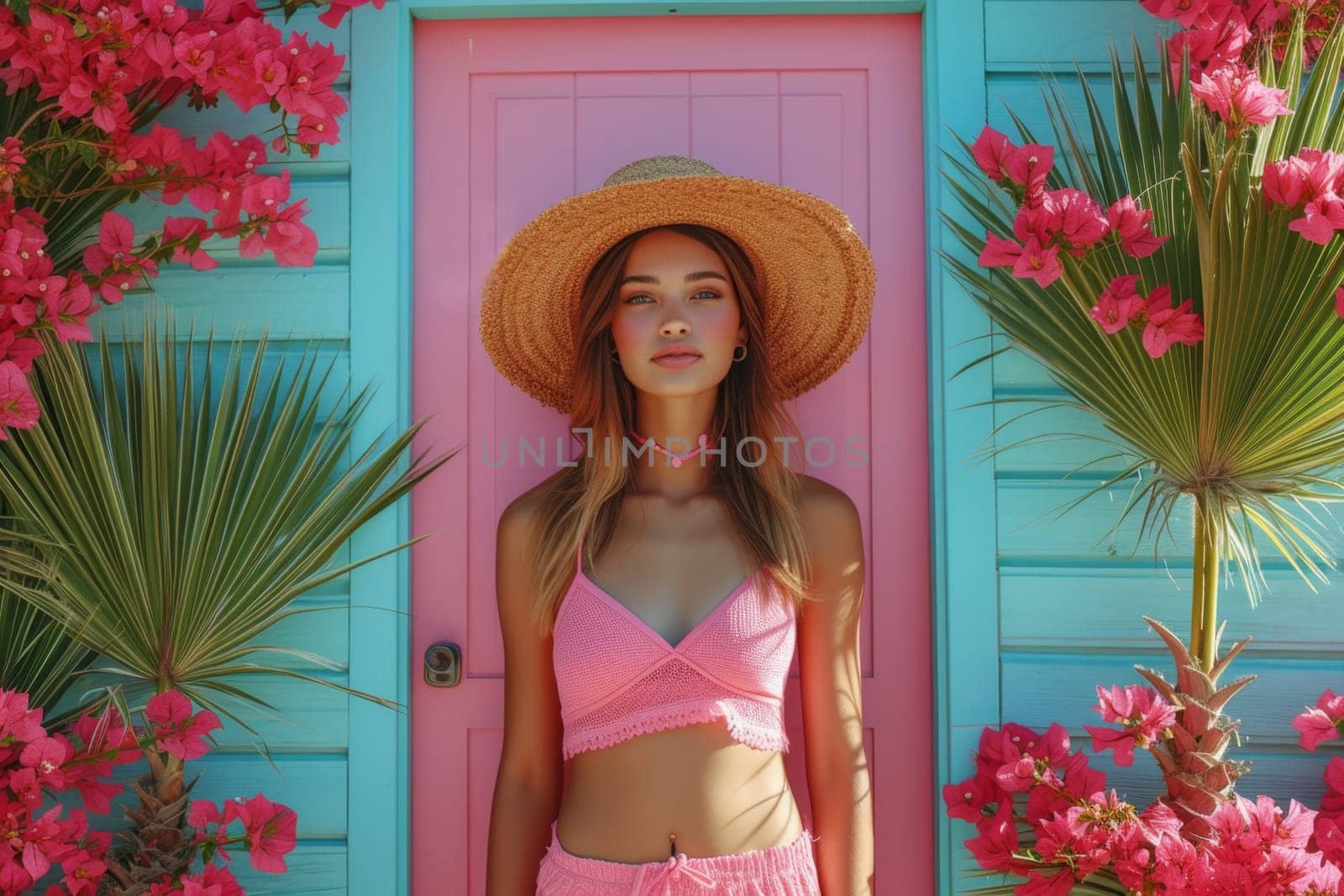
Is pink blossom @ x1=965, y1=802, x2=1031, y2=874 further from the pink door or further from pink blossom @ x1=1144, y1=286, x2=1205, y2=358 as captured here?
pink blossom @ x1=1144, y1=286, x2=1205, y2=358

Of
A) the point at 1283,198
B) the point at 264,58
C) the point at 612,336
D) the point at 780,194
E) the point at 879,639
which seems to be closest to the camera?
the point at 1283,198

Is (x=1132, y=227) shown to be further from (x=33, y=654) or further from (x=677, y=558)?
(x=33, y=654)

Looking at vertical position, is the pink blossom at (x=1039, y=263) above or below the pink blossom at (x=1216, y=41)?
below

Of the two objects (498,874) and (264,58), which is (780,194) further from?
(498,874)

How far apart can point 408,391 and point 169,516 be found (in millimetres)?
553

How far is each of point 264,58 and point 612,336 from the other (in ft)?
2.67

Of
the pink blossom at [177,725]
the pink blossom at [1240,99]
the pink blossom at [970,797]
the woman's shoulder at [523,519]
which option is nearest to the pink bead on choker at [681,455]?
the woman's shoulder at [523,519]

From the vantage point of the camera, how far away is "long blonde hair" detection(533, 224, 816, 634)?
2.15 metres

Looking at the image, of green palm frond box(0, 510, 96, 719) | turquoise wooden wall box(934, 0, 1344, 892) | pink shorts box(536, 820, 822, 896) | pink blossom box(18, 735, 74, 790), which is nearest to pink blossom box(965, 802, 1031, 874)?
turquoise wooden wall box(934, 0, 1344, 892)

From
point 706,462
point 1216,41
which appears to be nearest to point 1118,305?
point 1216,41

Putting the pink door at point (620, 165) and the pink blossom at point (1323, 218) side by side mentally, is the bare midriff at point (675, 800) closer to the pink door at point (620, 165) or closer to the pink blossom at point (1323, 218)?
the pink door at point (620, 165)

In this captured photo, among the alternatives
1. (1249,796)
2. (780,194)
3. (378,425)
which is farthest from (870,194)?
(1249,796)

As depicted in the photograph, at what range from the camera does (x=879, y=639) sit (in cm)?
244

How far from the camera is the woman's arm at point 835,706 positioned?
6.95 feet
